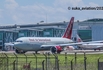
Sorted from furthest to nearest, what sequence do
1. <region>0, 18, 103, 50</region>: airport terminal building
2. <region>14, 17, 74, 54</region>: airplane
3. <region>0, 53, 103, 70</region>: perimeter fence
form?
<region>0, 18, 103, 50</region>: airport terminal building, <region>14, 17, 74, 54</region>: airplane, <region>0, 53, 103, 70</region>: perimeter fence

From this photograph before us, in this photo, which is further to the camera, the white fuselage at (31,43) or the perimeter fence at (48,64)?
the white fuselage at (31,43)

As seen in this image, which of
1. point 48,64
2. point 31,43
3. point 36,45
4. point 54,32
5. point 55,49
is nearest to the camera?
point 48,64

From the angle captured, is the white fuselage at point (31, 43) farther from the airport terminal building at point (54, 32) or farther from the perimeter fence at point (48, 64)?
the airport terminal building at point (54, 32)

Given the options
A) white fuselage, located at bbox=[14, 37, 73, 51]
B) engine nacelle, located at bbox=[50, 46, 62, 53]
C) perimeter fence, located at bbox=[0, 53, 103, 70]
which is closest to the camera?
perimeter fence, located at bbox=[0, 53, 103, 70]

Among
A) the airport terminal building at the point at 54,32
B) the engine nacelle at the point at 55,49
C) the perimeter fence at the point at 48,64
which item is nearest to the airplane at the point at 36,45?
the engine nacelle at the point at 55,49

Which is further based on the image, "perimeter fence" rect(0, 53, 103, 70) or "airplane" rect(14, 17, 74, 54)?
"airplane" rect(14, 17, 74, 54)

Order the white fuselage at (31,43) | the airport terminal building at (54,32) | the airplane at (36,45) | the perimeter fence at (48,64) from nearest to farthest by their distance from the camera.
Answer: the perimeter fence at (48,64), the white fuselage at (31,43), the airplane at (36,45), the airport terminal building at (54,32)

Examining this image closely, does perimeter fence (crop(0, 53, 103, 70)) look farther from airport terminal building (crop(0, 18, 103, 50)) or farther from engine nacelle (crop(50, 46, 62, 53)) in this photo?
airport terminal building (crop(0, 18, 103, 50))

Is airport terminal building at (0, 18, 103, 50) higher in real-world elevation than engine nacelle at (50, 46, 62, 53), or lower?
higher

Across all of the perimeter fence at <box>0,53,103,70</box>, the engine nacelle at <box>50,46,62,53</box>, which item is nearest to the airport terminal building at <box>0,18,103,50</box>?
the engine nacelle at <box>50,46,62,53</box>

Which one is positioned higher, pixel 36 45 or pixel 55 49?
pixel 36 45

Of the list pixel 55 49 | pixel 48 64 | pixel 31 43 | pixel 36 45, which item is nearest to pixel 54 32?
pixel 55 49

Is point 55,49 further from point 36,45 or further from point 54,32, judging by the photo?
point 54,32

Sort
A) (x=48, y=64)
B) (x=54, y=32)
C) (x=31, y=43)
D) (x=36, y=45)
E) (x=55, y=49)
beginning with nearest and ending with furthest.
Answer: (x=48, y=64) < (x=31, y=43) < (x=36, y=45) < (x=55, y=49) < (x=54, y=32)
